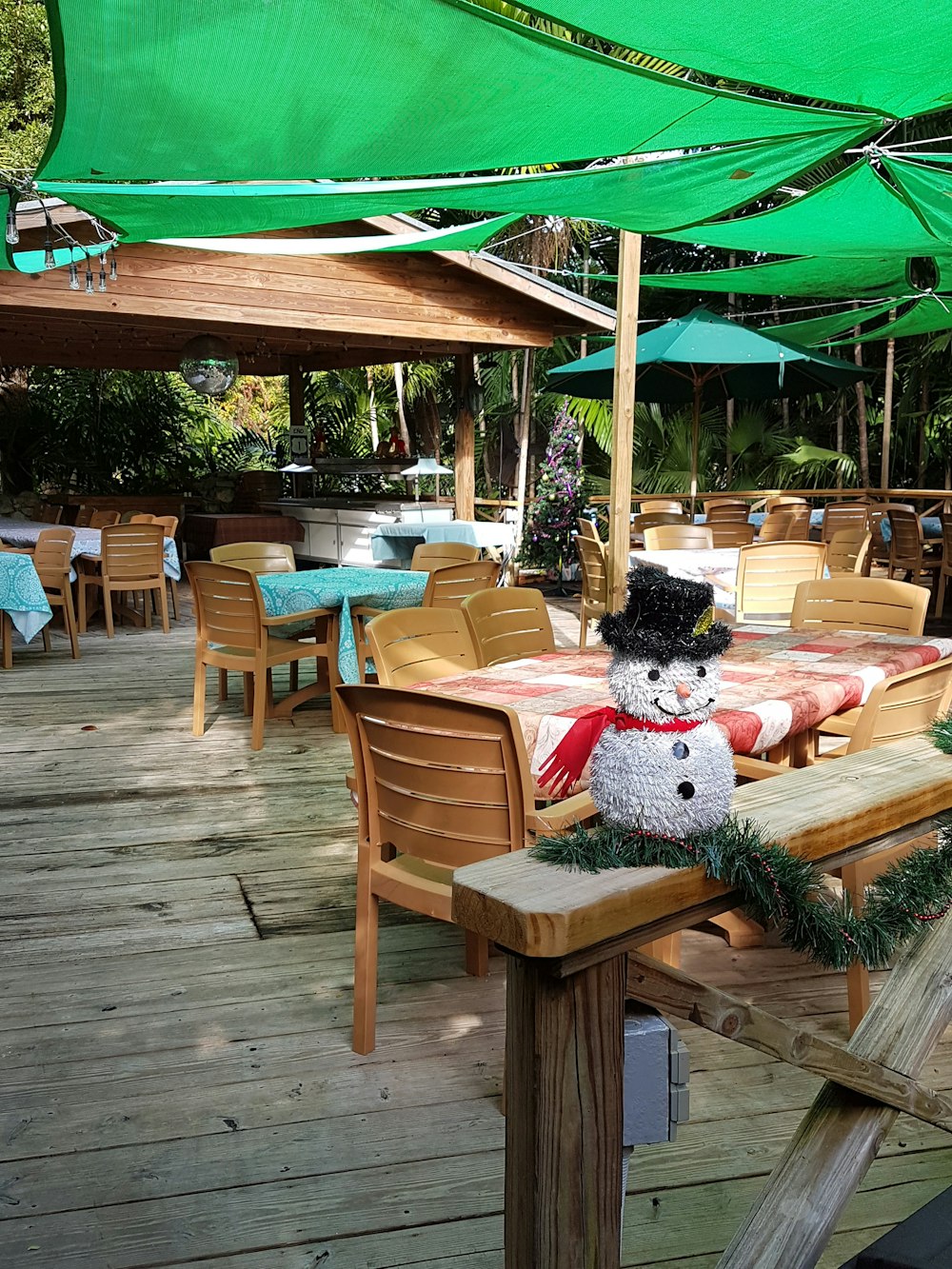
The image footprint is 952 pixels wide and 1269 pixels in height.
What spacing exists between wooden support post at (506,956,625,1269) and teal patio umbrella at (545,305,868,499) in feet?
25.2

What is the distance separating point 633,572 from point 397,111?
242cm

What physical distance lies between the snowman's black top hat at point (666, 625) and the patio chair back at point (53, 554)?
22.6 feet

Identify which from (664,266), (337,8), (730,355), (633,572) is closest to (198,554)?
(730,355)

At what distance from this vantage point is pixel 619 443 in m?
5.21

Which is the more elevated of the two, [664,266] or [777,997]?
[664,266]

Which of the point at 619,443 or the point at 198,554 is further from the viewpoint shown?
the point at 198,554

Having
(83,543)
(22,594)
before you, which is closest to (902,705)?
(22,594)

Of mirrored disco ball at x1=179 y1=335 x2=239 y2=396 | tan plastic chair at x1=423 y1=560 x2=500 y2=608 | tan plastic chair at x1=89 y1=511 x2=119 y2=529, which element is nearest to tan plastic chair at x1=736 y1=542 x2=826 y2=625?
tan plastic chair at x1=423 y1=560 x2=500 y2=608

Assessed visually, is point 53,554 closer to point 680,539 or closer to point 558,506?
point 680,539

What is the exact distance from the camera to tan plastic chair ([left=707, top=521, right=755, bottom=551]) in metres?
8.47

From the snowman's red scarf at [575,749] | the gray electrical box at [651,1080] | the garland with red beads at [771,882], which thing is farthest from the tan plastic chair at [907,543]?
the gray electrical box at [651,1080]

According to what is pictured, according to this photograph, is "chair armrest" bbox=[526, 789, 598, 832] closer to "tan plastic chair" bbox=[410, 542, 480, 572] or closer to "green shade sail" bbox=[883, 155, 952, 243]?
"green shade sail" bbox=[883, 155, 952, 243]

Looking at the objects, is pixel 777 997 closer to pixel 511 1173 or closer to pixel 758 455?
pixel 511 1173

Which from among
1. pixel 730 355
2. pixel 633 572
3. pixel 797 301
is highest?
pixel 797 301
